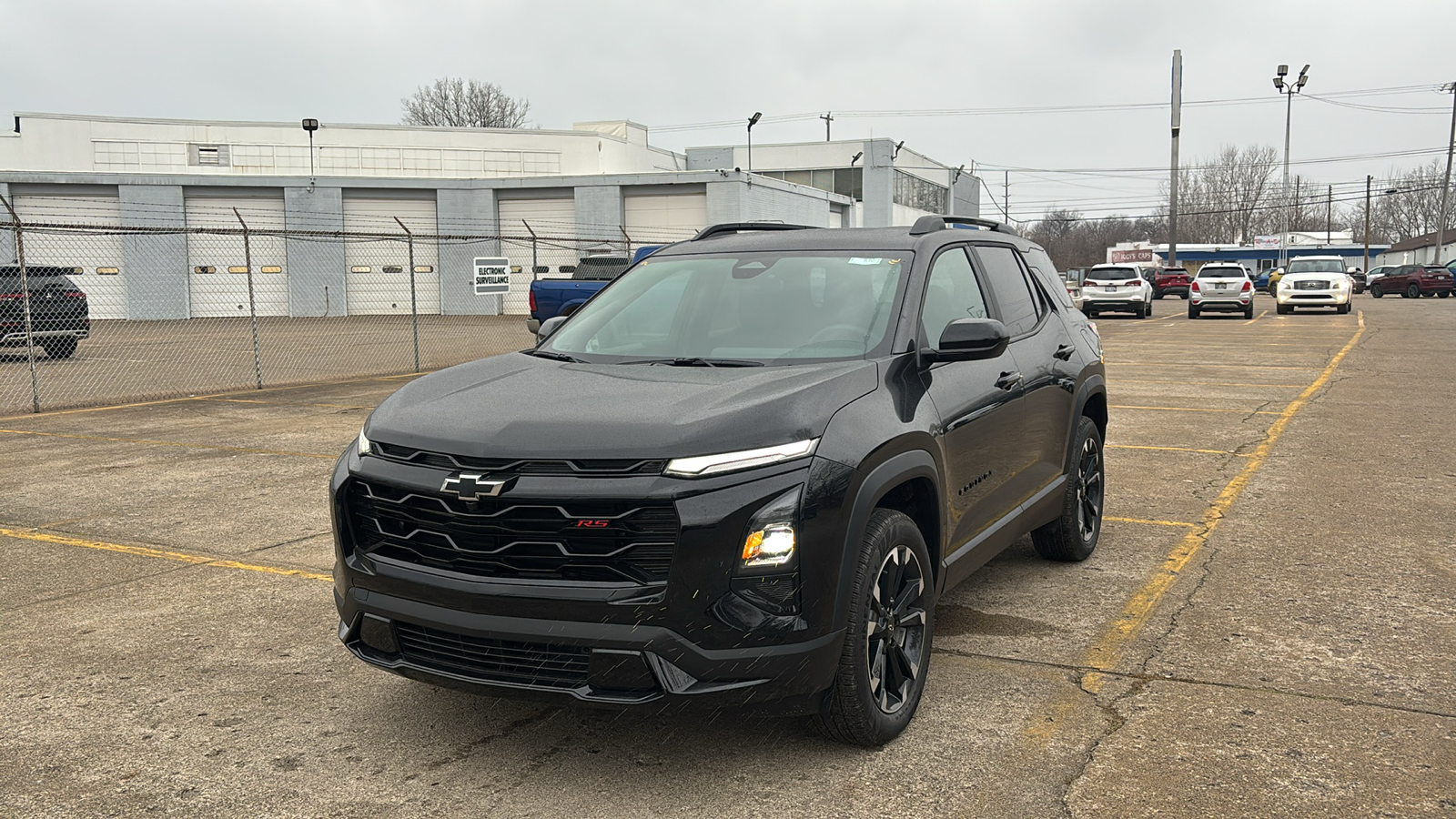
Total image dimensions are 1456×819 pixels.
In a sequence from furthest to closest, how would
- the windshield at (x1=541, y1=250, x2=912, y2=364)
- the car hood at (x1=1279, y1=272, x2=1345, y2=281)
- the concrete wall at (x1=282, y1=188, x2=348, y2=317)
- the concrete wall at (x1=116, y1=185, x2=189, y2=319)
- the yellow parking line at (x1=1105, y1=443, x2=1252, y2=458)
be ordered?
the concrete wall at (x1=282, y1=188, x2=348, y2=317) → the concrete wall at (x1=116, y1=185, x2=189, y2=319) → the car hood at (x1=1279, y1=272, x2=1345, y2=281) → the yellow parking line at (x1=1105, y1=443, x2=1252, y2=458) → the windshield at (x1=541, y1=250, x2=912, y2=364)

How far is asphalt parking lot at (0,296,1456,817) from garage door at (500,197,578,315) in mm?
32147

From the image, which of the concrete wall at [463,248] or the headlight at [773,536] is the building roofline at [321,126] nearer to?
the concrete wall at [463,248]

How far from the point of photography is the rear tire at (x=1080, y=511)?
5793 mm

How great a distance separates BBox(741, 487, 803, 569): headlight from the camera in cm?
321

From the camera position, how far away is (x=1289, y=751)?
362cm

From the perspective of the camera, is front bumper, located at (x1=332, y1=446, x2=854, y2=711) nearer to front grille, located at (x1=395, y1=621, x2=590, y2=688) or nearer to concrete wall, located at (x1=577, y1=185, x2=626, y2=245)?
front grille, located at (x1=395, y1=621, x2=590, y2=688)

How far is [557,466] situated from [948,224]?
10.4ft

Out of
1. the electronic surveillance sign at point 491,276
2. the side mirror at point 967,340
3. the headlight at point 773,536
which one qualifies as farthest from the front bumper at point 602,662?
the electronic surveillance sign at point 491,276

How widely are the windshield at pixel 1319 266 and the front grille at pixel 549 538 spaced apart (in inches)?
1443

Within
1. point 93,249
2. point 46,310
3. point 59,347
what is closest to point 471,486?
point 46,310

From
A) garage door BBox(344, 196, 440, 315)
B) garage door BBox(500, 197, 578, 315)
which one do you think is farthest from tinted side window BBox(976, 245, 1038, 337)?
garage door BBox(344, 196, 440, 315)

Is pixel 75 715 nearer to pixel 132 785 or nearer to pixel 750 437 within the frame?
pixel 132 785

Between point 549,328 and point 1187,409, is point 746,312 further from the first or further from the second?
point 1187,409

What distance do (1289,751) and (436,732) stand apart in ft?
8.89
